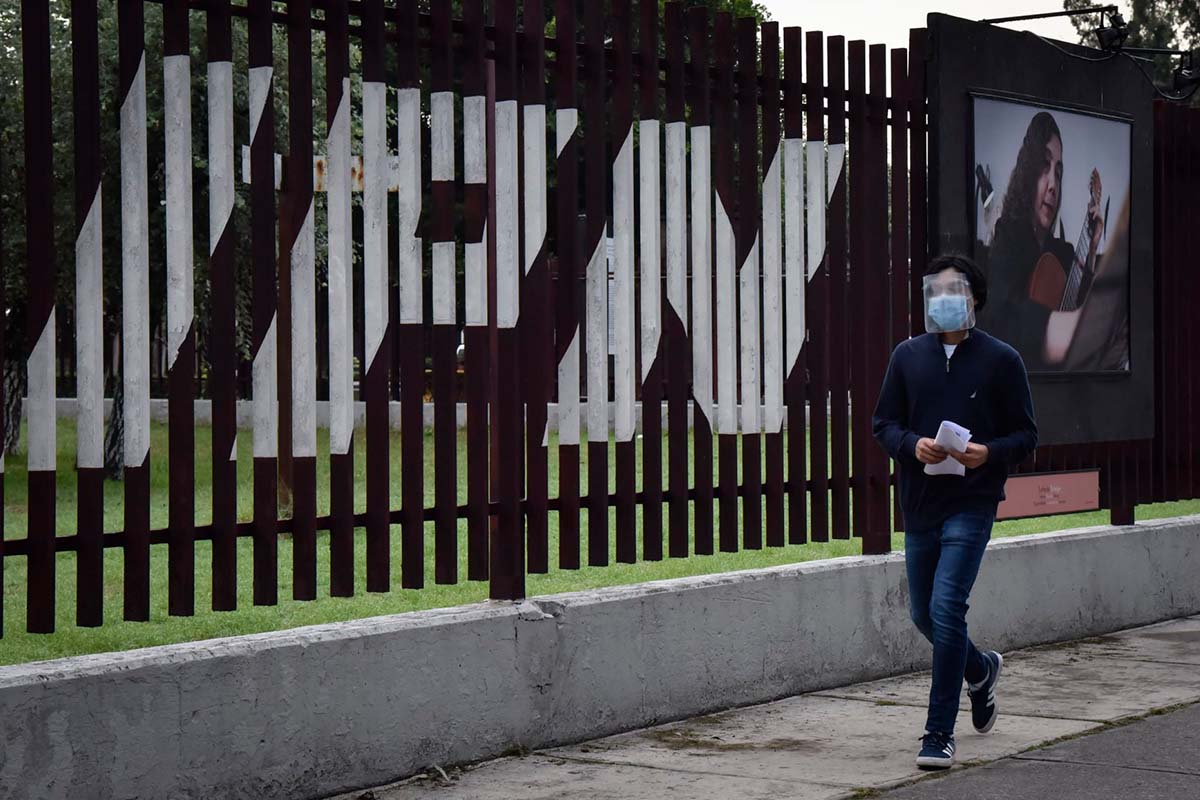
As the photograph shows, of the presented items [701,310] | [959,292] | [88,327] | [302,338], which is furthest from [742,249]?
[88,327]

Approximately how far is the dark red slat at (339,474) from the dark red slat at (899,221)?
3.45 m

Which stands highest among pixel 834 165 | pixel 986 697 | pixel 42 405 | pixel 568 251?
pixel 834 165

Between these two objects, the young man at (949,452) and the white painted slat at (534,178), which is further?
the white painted slat at (534,178)

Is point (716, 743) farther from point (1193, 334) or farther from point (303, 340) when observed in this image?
point (1193, 334)

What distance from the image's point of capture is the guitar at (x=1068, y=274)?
9914 mm

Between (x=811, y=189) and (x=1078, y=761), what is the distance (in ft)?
10.3

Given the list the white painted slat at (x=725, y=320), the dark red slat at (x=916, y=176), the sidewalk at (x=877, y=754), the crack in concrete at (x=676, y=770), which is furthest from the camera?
the dark red slat at (x=916, y=176)

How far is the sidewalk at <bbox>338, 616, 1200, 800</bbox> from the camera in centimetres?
622

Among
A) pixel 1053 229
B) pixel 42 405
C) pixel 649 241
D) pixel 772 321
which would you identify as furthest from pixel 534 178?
pixel 1053 229

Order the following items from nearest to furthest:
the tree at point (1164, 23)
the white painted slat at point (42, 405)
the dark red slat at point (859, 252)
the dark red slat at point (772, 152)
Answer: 1. the white painted slat at point (42, 405)
2. the dark red slat at point (772, 152)
3. the dark red slat at point (859, 252)
4. the tree at point (1164, 23)

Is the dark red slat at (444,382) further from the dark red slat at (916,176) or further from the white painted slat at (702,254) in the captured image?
the dark red slat at (916,176)

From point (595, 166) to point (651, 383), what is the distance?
97cm

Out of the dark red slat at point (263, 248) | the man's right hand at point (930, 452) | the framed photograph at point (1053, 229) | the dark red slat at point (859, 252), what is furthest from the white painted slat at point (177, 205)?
the framed photograph at point (1053, 229)

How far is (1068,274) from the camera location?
10.1 meters
